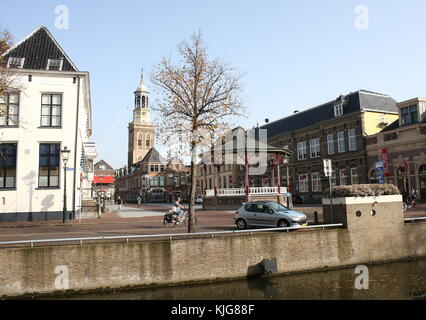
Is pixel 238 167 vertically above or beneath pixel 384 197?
above

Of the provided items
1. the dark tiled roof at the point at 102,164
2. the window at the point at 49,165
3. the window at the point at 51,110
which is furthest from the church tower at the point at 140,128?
the window at the point at 49,165

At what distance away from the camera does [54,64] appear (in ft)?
76.0

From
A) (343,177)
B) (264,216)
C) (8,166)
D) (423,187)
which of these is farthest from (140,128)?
(264,216)

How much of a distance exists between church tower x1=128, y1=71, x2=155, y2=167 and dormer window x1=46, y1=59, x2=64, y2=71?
7428cm

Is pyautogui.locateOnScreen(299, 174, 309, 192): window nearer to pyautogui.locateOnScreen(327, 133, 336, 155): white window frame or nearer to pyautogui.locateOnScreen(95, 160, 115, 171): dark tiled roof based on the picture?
pyautogui.locateOnScreen(327, 133, 336, 155): white window frame

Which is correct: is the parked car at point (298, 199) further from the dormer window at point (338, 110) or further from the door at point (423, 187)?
the door at point (423, 187)

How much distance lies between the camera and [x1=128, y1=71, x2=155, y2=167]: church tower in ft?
319

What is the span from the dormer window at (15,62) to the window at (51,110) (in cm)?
259

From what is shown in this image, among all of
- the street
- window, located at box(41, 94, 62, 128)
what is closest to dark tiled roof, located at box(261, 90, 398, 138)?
the street

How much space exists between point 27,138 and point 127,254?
15019 mm

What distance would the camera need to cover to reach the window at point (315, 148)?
1803 inches

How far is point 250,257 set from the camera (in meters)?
12.1

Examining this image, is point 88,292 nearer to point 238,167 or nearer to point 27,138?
point 27,138
